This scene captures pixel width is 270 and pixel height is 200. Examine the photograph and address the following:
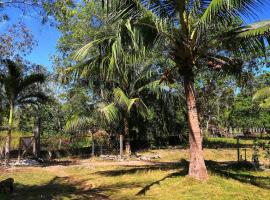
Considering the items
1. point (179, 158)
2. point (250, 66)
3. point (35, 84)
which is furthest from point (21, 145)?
point (250, 66)

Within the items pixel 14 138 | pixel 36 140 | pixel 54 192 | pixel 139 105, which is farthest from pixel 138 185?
pixel 14 138

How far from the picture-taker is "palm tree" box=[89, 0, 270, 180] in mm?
9758

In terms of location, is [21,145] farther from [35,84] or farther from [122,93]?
[122,93]

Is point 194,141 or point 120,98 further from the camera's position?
point 120,98

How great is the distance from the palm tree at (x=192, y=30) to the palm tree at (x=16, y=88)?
8381 mm

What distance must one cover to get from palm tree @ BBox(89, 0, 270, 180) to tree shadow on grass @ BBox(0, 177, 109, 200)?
3.06 metres

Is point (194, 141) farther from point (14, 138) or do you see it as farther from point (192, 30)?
point (14, 138)

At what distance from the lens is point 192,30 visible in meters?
10.6

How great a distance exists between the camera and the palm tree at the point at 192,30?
32.0ft

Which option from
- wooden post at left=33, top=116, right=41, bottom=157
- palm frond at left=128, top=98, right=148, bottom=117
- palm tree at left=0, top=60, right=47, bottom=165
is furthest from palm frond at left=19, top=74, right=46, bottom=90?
palm frond at left=128, top=98, right=148, bottom=117

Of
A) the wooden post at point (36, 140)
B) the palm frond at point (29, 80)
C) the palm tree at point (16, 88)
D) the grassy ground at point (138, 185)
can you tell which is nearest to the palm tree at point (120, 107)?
the wooden post at point (36, 140)

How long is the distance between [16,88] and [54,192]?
8311 mm

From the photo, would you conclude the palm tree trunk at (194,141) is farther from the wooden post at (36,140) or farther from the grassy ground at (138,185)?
the wooden post at (36,140)

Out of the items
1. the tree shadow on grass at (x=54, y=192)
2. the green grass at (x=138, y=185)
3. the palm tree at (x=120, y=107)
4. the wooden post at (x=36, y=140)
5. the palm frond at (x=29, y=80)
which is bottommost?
the tree shadow on grass at (x=54, y=192)
